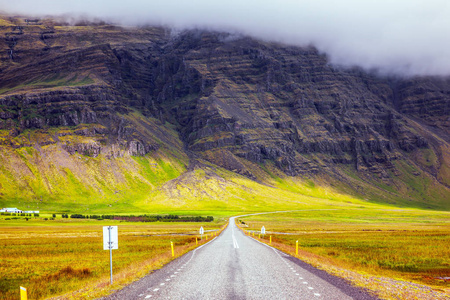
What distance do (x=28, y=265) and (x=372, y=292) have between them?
3037 cm

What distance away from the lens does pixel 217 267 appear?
23188 millimetres

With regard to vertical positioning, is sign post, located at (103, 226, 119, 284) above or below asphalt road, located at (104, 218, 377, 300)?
above

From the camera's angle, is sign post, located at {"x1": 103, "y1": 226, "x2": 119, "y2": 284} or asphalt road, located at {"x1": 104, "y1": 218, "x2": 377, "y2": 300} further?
sign post, located at {"x1": 103, "y1": 226, "x2": 119, "y2": 284}

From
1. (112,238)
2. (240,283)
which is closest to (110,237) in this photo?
(112,238)

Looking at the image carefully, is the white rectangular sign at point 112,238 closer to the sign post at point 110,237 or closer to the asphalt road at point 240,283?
the sign post at point 110,237

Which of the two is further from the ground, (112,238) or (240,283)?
(112,238)

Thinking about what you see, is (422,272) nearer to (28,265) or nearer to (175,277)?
(175,277)

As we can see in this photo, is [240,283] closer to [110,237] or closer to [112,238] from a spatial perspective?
[112,238]

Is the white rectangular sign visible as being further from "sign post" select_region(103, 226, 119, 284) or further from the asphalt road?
the asphalt road

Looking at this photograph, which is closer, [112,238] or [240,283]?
[240,283]

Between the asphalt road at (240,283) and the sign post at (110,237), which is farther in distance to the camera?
the sign post at (110,237)

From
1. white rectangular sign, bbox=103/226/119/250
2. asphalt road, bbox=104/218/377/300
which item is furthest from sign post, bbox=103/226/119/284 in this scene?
asphalt road, bbox=104/218/377/300

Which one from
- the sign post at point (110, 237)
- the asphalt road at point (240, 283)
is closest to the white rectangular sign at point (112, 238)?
the sign post at point (110, 237)

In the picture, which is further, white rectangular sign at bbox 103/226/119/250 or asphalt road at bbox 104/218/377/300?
white rectangular sign at bbox 103/226/119/250
